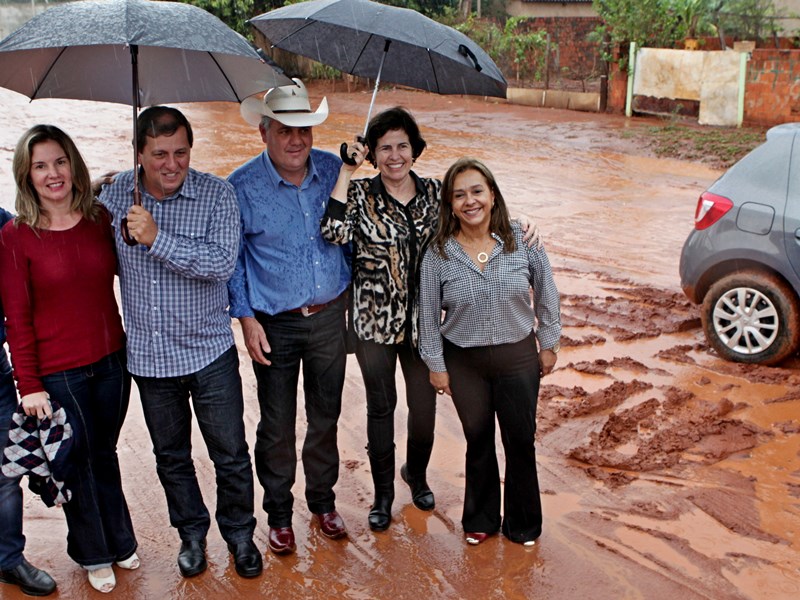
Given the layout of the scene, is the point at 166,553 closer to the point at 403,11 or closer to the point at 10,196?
the point at 403,11

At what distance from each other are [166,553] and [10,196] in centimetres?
956

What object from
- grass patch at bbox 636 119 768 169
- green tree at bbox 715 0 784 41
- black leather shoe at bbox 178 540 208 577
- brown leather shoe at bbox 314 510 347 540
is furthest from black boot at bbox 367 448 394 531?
green tree at bbox 715 0 784 41

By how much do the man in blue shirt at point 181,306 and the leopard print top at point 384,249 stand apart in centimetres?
56

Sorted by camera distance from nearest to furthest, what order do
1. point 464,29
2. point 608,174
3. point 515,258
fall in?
point 515,258 → point 608,174 → point 464,29

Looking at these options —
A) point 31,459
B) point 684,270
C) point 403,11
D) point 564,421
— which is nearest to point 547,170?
point 684,270

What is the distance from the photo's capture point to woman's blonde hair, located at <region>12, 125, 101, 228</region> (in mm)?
3525

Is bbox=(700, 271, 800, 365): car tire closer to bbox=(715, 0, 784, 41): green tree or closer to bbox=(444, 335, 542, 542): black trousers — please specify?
bbox=(444, 335, 542, 542): black trousers

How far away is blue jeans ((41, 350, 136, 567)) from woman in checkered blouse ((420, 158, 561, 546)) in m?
1.41

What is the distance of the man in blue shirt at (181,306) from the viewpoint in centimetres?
364

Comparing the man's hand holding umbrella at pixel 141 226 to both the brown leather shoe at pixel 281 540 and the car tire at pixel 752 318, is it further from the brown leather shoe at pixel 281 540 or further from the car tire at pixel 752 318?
the car tire at pixel 752 318

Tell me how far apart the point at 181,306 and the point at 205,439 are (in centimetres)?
65

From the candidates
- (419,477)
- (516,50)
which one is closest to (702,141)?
(516,50)

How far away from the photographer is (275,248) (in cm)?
395

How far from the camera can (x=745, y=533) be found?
4254 mm
